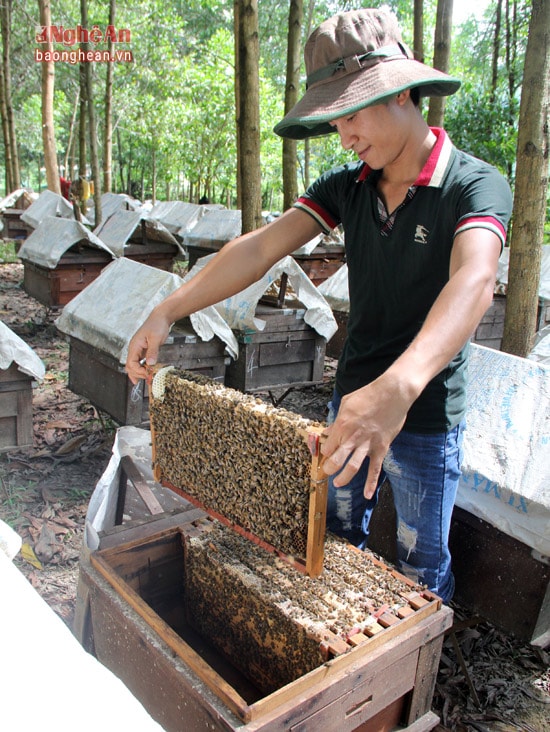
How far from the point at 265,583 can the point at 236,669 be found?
1.26 ft

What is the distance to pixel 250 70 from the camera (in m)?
4.61

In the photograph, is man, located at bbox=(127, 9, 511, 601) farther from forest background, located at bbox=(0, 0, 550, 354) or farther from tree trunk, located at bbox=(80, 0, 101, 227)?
tree trunk, located at bbox=(80, 0, 101, 227)

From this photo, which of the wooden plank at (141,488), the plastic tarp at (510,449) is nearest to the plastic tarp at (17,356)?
the wooden plank at (141,488)

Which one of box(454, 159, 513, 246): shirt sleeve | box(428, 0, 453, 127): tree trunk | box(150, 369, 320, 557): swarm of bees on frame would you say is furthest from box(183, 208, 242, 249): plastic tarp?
box(454, 159, 513, 246): shirt sleeve

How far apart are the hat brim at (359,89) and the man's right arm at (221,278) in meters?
0.43

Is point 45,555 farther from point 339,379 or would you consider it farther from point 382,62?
point 382,62

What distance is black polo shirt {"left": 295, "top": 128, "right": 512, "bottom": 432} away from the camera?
1.66 m

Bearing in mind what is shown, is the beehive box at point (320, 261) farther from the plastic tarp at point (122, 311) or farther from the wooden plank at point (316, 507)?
the wooden plank at point (316, 507)

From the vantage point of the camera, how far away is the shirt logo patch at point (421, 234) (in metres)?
1.74

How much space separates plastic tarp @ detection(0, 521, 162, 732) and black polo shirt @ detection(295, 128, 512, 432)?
49.0 inches

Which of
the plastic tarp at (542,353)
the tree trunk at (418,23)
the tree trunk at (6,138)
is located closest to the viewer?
the plastic tarp at (542,353)

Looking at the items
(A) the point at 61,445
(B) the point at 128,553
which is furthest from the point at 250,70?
(B) the point at 128,553

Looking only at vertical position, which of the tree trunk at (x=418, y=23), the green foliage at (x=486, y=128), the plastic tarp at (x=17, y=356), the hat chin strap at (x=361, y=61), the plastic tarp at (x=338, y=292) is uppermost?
the tree trunk at (x=418, y=23)

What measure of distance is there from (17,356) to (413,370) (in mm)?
3071
